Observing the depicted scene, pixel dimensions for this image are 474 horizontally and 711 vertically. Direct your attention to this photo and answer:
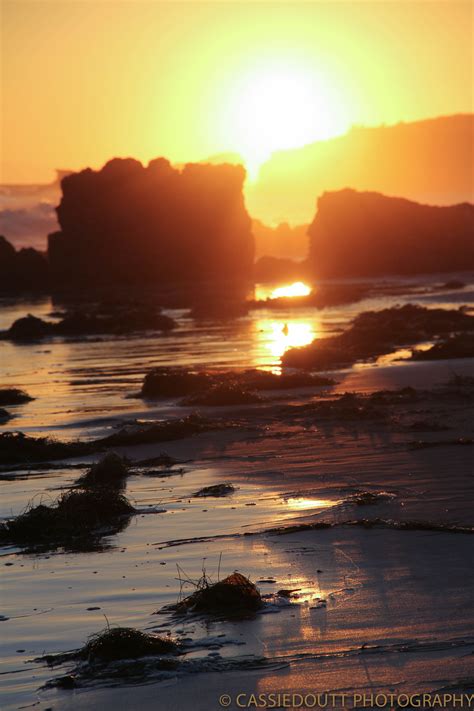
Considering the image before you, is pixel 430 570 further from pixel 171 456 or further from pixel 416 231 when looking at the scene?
pixel 416 231

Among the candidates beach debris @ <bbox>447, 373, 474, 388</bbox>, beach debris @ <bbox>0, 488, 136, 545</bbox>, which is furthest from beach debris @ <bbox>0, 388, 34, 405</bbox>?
beach debris @ <bbox>0, 488, 136, 545</bbox>

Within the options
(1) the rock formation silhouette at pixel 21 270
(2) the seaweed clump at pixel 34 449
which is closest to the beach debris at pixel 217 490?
(2) the seaweed clump at pixel 34 449

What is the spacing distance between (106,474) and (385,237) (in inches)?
4018

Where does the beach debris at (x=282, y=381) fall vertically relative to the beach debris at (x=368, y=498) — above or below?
above

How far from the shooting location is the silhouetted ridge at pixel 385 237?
109375mm

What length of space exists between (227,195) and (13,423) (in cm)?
9966

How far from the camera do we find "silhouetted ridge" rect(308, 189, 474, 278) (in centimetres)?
10938

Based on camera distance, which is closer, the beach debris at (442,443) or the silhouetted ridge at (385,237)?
the beach debris at (442,443)

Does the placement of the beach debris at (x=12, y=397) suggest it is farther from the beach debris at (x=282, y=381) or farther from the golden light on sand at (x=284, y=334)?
the golden light on sand at (x=284, y=334)

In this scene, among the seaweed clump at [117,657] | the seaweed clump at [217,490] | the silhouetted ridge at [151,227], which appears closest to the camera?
the seaweed clump at [117,657]

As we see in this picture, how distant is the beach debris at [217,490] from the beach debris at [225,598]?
395cm

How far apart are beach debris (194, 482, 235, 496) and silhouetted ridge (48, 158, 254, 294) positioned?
308 feet

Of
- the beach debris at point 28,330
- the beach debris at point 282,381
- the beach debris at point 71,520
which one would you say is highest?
the beach debris at point 28,330

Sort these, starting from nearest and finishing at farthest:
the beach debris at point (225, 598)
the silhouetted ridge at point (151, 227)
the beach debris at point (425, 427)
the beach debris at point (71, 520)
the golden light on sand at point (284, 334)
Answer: the beach debris at point (225, 598), the beach debris at point (71, 520), the beach debris at point (425, 427), the golden light on sand at point (284, 334), the silhouetted ridge at point (151, 227)
